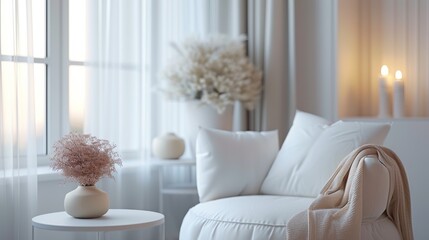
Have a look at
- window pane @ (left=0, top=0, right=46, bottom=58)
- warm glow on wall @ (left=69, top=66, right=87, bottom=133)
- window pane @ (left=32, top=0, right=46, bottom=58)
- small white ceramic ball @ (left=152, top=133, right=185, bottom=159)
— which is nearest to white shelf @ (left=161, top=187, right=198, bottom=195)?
small white ceramic ball @ (left=152, top=133, right=185, bottom=159)

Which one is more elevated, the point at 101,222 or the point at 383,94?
the point at 383,94

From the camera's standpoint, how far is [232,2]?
485 centimetres

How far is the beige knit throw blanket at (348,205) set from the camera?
3.09 m

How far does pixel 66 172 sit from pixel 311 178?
120cm

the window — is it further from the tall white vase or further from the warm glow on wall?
the tall white vase

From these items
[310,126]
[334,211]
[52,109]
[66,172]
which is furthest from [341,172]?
[52,109]

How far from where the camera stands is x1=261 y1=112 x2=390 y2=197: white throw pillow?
11.7 feet

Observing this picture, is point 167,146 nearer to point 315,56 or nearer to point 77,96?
point 77,96

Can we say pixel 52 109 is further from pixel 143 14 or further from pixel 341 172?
pixel 341 172

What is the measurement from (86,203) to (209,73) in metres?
1.53

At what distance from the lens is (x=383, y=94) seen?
4570 mm

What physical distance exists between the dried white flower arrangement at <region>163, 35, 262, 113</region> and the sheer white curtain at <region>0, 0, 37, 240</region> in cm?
95

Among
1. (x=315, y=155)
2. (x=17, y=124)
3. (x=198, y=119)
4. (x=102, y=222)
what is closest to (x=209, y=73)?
(x=198, y=119)

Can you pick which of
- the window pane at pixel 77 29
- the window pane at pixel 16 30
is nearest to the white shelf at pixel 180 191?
the window pane at pixel 77 29
